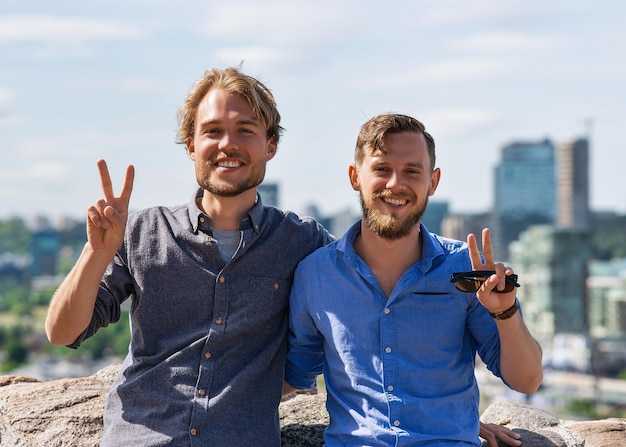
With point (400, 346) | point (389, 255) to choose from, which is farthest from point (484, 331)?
point (389, 255)

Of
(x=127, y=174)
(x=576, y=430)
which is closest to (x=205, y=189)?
(x=127, y=174)

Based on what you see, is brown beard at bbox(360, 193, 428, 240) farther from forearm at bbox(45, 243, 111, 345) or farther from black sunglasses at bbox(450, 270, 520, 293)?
forearm at bbox(45, 243, 111, 345)

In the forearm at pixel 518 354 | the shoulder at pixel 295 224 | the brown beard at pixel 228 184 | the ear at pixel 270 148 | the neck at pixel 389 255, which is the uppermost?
the ear at pixel 270 148

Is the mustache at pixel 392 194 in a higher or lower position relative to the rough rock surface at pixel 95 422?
higher

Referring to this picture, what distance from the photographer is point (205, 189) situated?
173 inches

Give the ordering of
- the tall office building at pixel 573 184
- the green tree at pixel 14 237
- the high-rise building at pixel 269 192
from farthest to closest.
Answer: the green tree at pixel 14 237, the tall office building at pixel 573 184, the high-rise building at pixel 269 192

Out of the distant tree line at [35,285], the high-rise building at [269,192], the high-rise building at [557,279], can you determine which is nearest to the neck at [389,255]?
the distant tree line at [35,285]

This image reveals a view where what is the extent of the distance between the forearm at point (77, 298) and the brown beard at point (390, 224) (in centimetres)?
109

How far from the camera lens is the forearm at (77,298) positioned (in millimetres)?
4090

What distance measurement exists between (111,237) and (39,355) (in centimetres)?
11016

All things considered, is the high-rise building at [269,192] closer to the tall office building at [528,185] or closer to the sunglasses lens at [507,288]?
the tall office building at [528,185]

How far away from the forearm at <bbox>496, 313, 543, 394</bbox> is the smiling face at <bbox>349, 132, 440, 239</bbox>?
585 mm

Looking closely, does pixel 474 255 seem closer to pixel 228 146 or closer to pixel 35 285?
pixel 228 146

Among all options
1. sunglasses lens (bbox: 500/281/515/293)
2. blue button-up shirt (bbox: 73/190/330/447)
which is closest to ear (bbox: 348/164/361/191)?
blue button-up shirt (bbox: 73/190/330/447)
